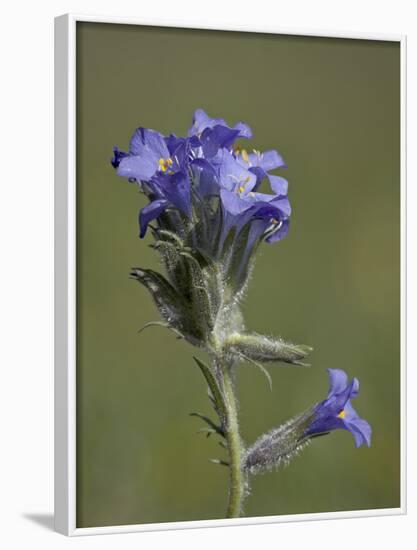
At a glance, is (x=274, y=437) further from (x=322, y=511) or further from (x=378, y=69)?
(x=378, y=69)

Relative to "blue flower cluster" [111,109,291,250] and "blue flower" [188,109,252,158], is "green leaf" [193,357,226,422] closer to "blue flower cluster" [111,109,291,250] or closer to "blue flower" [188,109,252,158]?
"blue flower cluster" [111,109,291,250]

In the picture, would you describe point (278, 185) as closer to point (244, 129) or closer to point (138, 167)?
point (244, 129)

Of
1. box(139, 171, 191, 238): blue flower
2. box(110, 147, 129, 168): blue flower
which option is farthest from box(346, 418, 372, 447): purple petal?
box(110, 147, 129, 168): blue flower

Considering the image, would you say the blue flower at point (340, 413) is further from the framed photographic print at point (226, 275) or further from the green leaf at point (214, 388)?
the green leaf at point (214, 388)

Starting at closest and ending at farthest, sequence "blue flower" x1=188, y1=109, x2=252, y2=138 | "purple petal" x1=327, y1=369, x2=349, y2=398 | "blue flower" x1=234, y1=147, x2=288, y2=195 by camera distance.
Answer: "blue flower" x1=234, y1=147, x2=288, y2=195 → "blue flower" x1=188, y1=109, x2=252, y2=138 → "purple petal" x1=327, y1=369, x2=349, y2=398

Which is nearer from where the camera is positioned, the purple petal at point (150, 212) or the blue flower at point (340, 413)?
the purple petal at point (150, 212)

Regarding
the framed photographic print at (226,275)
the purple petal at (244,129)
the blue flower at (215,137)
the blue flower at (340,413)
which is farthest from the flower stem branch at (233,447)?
the purple petal at (244,129)

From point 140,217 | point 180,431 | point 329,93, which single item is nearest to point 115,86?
point 140,217
